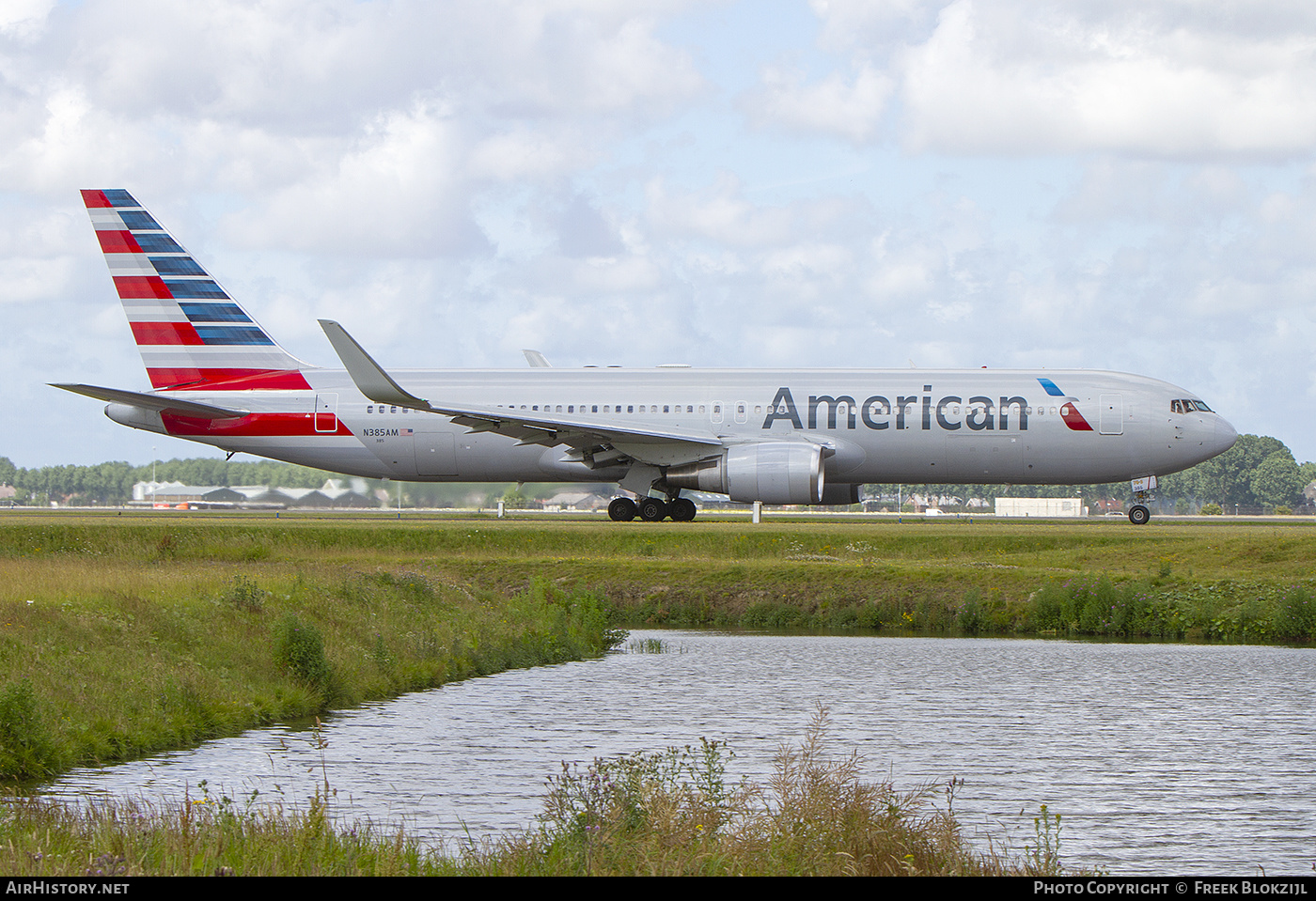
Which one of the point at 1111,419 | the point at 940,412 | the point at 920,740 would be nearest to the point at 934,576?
the point at 940,412

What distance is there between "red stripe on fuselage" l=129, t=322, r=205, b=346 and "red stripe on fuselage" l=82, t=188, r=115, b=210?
145 inches

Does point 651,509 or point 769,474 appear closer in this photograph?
point 769,474

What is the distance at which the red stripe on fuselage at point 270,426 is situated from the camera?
38625 millimetres

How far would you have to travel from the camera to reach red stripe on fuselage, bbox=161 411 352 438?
127 ft

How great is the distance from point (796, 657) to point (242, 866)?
48.6 feet

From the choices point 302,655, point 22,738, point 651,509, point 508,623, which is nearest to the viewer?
point 22,738

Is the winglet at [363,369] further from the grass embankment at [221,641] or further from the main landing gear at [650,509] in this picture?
the main landing gear at [650,509]

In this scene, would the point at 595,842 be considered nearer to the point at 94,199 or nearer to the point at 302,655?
the point at 302,655

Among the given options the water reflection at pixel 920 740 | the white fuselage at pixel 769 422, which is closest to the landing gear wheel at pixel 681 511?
the white fuselage at pixel 769 422

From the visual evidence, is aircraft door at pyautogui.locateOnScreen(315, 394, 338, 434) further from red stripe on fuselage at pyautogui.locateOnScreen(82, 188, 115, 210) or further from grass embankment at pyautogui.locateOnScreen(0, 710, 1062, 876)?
grass embankment at pyautogui.locateOnScreen(0, 710, 1062, 876)

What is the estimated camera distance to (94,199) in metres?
40.7

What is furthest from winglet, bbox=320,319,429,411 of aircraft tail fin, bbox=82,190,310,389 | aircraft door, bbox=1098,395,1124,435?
aircraft door, bbox=1098,395,1124,435

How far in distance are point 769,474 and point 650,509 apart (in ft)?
15.0
